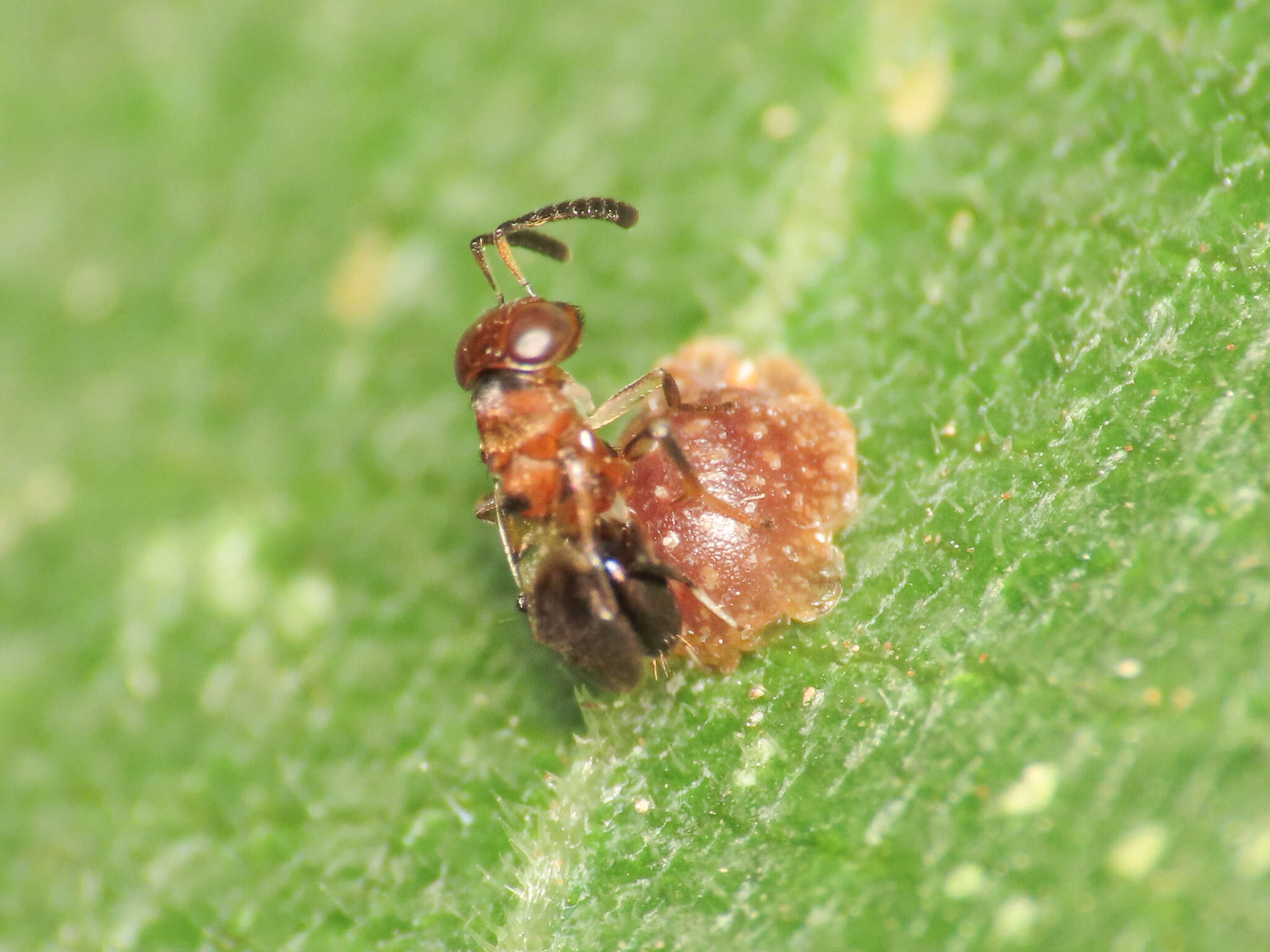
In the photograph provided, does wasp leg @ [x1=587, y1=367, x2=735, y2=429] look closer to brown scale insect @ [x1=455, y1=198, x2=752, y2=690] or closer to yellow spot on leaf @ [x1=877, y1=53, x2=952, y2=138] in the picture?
brown scale insect @ [x1=455, y1=198, x2=752, y2=690]

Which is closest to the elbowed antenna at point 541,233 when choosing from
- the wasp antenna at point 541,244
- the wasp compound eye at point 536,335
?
the wasp antenna at point 541,244

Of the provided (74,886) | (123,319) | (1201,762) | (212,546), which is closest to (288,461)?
(212,546)

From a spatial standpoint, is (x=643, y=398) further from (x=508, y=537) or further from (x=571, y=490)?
(x=508, y=537)

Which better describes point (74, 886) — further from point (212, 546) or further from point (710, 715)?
point (710, 715)

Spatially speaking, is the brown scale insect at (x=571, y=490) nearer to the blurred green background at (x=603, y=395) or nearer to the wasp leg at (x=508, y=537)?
the wasp leg at (x=508, y=537)

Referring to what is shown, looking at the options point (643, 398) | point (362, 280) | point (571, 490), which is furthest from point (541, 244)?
point (571, 490)

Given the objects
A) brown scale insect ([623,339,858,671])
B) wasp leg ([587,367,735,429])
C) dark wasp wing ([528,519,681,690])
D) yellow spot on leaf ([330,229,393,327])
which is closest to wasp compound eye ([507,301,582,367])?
wasp leg ([587,367,735,429])
